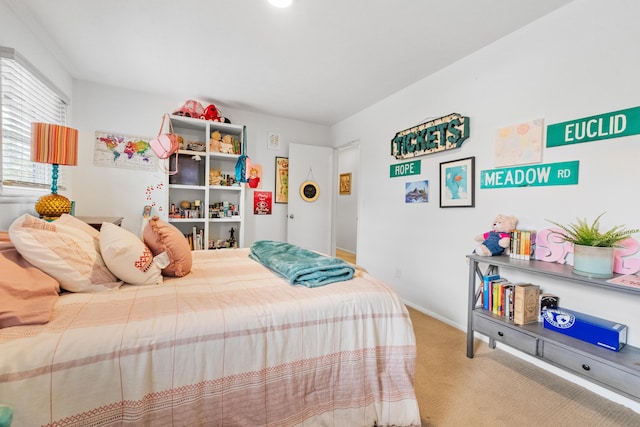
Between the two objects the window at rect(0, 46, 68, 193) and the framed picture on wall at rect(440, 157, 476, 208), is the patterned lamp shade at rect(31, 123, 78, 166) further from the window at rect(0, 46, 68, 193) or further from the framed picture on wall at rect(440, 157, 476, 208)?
the framed picture on wall at rect(440, 157, 476, 208)

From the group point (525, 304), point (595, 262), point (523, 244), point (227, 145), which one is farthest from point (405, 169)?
point (227, 145)

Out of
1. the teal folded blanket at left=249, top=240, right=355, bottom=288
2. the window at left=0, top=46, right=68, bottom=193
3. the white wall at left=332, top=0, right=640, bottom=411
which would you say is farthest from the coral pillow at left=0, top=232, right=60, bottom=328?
the white wall at left=332, top=0, right=640, bottom=411

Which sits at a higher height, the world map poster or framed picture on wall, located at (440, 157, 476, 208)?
the world map poster

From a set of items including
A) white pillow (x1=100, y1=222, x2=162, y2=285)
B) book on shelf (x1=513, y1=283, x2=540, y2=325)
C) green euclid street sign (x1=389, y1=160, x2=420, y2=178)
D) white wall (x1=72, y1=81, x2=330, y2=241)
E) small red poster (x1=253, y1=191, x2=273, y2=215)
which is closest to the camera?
white pillow (x1=100, y1=222, x2=162, y2=285)

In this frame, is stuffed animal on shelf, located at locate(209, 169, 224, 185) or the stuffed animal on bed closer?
the stuffed animal on bed

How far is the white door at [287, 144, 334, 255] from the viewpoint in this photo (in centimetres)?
438

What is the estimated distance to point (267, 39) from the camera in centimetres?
234

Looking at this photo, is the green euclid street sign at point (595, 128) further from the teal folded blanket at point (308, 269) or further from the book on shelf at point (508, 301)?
the teal folded blanket at point (308, 269)

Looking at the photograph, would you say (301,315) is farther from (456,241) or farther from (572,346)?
(456,241)

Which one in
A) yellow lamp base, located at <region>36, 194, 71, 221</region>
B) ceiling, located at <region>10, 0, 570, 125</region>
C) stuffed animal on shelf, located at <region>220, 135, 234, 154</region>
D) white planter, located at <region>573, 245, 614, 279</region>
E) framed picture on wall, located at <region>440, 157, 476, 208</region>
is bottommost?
white planter, located at <region>573, 245, 614, 279</region>

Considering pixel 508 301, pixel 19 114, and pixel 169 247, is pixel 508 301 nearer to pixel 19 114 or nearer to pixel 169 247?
pixel 169 247

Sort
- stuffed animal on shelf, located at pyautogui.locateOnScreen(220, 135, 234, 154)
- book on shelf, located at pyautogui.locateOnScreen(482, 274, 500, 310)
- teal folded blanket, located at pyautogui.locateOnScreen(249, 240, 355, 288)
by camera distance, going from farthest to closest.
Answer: stuffed animal on shelf, located at pyautogui.locateOnScreen(220, 135, 234, 154) → book on shelf, located at pyautogui.locateOnScreen(482, 274, 500, 310) → teal folded blanket, located at pyautogui.locateOnScreen(249, 240, 355, 288)

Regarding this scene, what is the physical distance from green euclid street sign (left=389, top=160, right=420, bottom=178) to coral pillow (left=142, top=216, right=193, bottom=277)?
245 cm

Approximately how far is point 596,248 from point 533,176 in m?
0.68
